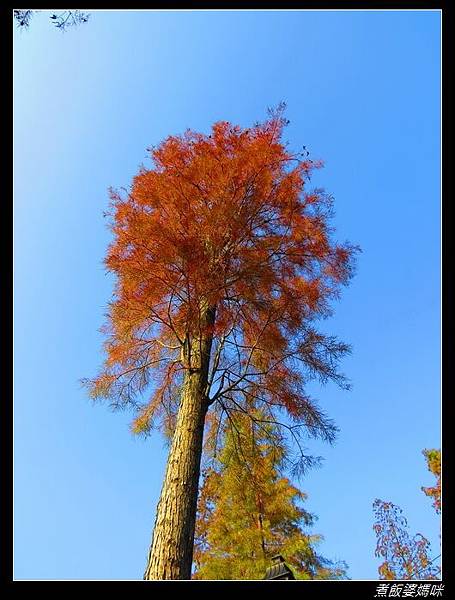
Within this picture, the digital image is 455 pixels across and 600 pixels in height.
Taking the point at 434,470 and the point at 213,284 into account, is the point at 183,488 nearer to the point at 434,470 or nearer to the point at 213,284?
the point at 213,284

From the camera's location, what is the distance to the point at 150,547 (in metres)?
4.43

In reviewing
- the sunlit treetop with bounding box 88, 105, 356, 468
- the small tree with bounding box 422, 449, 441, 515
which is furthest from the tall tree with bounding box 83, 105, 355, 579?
the small tree with bounding box 422, 449, 441, 515

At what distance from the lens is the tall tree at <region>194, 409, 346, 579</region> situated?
26.3ft

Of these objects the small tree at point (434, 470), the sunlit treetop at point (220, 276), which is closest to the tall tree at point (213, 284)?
the sunlit treetop at point (220, 276)

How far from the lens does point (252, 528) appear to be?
890 centimetres

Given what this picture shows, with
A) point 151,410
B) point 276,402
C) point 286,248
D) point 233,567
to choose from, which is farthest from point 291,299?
point 233,567

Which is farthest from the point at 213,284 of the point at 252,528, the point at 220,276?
the point at 252,528

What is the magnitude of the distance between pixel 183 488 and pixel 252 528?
4.88m

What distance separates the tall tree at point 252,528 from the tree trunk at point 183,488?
1.68 metres

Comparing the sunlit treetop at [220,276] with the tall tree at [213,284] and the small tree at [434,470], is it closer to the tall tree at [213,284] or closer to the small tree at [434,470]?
the tall tree at [213,284]

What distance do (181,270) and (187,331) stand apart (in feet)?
2.45

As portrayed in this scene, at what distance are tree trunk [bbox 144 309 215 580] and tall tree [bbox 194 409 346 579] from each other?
1682mm
